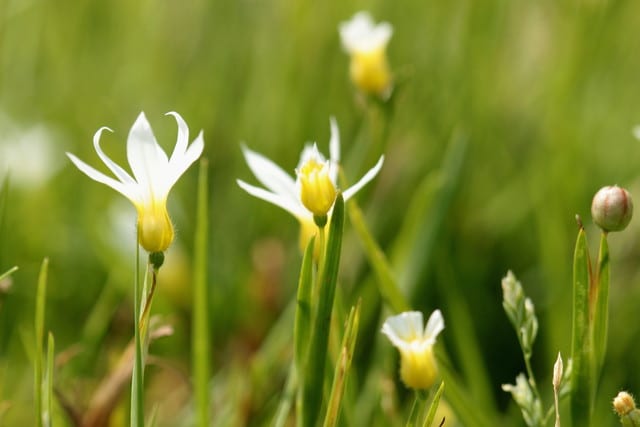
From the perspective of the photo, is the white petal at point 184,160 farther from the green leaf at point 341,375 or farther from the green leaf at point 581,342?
the green leaf at point 581,342

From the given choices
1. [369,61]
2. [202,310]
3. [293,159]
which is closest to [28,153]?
[293,159]

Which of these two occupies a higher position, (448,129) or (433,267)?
(448,129)

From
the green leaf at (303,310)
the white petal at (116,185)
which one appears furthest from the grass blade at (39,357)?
the green leaf at (303,310)

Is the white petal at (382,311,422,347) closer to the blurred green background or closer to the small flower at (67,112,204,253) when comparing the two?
the small flower at (67,112,204,253)

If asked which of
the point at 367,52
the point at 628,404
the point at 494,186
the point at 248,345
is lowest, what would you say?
the point at 628,404

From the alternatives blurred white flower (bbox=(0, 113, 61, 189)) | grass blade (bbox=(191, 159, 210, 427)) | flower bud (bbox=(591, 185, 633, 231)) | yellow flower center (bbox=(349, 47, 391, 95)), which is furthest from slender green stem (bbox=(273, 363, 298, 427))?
blurred white flower (bbox=(0, 113, 61, 189))

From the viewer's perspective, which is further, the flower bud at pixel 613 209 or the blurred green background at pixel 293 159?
the blurred green background at pixel 293 159

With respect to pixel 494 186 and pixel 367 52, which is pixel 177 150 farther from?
pixel 494 186

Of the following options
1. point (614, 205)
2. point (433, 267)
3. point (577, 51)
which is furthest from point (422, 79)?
point (614, 205)
